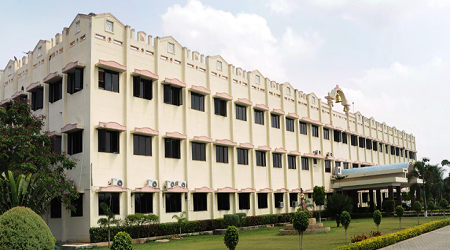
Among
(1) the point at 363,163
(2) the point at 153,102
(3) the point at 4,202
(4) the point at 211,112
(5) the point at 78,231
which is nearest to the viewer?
(3) the point at 4,202

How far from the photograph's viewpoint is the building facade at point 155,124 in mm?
24359

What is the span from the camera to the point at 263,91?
37.5 m

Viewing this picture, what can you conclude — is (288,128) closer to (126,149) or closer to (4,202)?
(126,149)

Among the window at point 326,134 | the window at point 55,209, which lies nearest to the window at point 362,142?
the window at point 326,134

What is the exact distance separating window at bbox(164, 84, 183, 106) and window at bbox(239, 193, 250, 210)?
9.35m

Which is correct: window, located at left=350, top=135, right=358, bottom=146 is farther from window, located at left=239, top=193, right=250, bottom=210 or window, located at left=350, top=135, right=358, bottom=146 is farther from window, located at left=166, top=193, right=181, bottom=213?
window, located at left=166, top=193, right=181, bottom=213

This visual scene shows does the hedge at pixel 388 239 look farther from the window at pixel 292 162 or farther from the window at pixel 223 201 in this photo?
the window at pixel 292 162

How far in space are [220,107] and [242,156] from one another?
4461 millimetres

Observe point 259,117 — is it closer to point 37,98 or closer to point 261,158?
point 261,158

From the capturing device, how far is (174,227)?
26.4 m

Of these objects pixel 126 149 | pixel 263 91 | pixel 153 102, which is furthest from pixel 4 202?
pixel 263 91

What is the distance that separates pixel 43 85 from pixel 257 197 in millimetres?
18202

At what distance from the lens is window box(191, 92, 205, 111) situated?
100 feet

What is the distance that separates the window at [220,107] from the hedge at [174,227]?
306 inches
